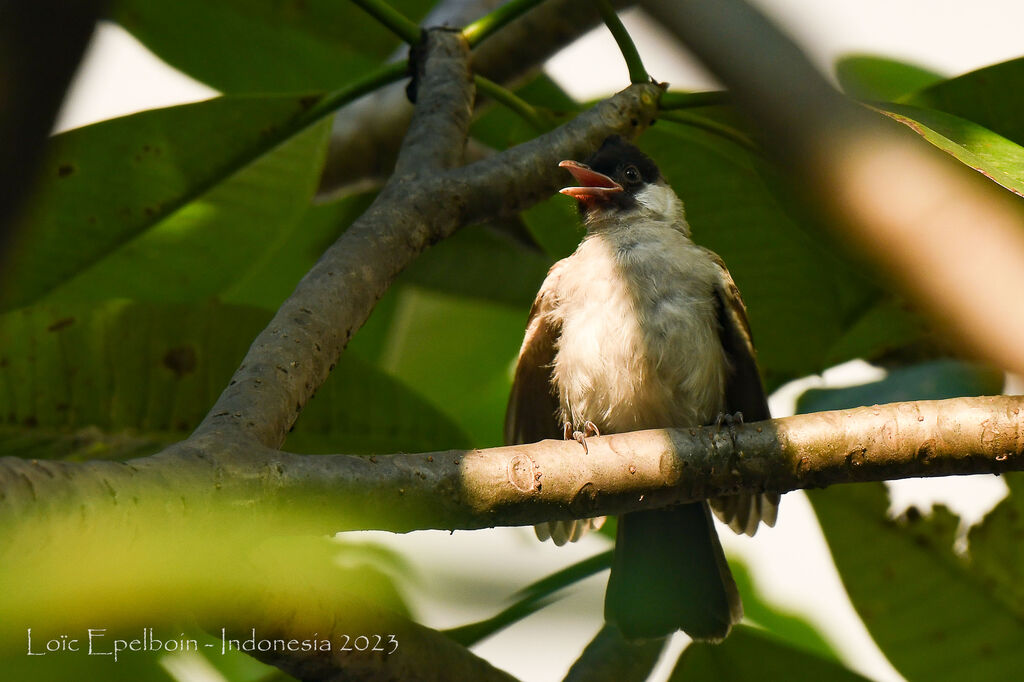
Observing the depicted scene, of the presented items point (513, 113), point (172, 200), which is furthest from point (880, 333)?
point (172, 200)

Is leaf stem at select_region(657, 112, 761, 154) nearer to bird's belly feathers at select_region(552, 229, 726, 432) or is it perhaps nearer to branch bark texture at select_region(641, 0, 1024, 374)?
bird's belly feathers at select_region(552, 229, 726, 432)

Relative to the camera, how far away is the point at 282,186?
268 cm

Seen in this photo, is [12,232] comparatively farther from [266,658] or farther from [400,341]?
[400,341]

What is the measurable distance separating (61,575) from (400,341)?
Answer: 3013 mm

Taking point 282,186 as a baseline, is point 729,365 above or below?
below

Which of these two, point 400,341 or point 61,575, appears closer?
point 61,575

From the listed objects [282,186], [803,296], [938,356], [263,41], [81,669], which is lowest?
[81,669]

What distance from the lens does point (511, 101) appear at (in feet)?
8.34

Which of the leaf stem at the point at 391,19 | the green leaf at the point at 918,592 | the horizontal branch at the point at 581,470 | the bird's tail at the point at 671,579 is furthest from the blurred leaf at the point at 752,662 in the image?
the leaf stem at the point at 391,19

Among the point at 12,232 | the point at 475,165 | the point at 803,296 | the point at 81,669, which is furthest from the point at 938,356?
→ the point at 12,232

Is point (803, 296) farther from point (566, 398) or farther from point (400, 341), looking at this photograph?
point (400, 341)

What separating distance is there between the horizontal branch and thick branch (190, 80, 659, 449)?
0.10 meters

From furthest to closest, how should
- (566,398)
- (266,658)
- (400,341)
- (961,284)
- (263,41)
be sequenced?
(400,341) → (263,41) → (566,398) → (266,658) → (961,284)

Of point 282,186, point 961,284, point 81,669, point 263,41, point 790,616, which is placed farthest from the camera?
point 263,41
